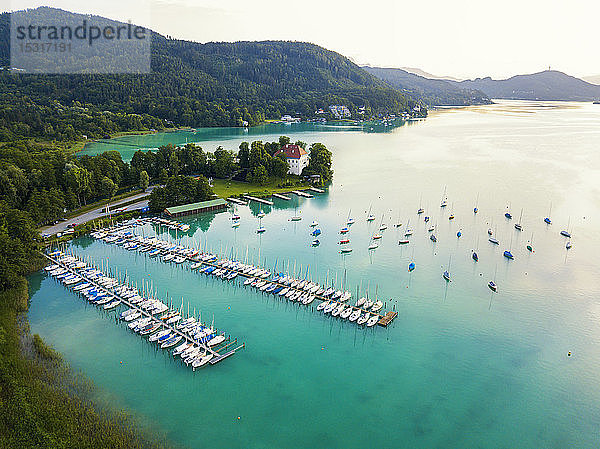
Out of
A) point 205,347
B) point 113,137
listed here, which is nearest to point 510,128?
point 113,137

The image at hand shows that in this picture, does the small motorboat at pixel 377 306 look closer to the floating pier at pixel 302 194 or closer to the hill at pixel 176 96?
the floating pier at pixel 302 194

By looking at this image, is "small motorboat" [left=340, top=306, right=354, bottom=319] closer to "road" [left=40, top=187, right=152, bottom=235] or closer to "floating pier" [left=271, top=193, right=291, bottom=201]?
"road" [left=40, top=187, right=152, bottom=235]

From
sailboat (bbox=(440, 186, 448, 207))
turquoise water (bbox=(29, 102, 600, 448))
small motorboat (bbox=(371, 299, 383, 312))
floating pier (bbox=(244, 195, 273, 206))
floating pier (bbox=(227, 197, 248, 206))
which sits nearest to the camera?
turquoise water (bbox=(29, 102, 600, 448))

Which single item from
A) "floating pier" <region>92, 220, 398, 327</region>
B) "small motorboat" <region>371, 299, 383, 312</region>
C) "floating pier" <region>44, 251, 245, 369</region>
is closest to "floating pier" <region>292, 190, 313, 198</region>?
"floating pier" <region>92, 220, 398, 327</region>

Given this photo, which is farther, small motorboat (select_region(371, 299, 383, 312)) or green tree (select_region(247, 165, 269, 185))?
green tree (select_region(247, 165, 269, 185))

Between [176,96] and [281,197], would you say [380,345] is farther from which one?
[176,96]

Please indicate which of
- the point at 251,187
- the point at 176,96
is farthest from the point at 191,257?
the point at 176,96

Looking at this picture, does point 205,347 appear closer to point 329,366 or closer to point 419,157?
point 329,366

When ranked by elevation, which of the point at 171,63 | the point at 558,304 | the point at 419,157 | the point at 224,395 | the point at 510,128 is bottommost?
the point at 224,395
